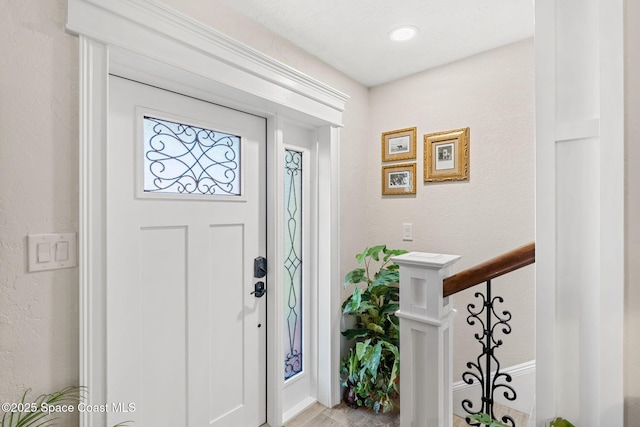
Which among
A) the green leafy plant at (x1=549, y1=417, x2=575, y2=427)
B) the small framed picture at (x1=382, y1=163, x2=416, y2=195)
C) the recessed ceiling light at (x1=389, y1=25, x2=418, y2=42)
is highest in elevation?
the recessed ceiling light at (x1=389, y1=25, x2=418, y2=42)

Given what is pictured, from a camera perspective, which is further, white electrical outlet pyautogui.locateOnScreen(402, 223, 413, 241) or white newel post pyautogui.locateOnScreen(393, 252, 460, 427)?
white electrical outlet pyautogui.locateOnScreen(402, 223, 413, 241)

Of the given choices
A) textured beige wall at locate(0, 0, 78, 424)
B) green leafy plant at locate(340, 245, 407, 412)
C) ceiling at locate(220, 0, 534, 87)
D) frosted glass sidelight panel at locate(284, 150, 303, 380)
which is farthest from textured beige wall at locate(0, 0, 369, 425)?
green leafy plant at locate(340, 245, 407, 412)

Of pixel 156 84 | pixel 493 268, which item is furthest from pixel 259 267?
pixel 493 268

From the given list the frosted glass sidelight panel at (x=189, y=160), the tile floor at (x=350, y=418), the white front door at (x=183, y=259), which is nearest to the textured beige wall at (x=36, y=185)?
the white front door at (x=183, y=259)

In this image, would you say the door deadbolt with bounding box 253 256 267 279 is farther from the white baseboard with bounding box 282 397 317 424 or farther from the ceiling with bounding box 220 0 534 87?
the ceiling with bounding box 220 0 534 87

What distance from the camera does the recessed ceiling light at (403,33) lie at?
174 cm

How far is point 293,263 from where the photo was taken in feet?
6.94

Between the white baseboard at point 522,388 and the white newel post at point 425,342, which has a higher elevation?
the white newel post at point 425,342

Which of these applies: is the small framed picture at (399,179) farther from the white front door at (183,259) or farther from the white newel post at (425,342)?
the white newel post at (425,342)

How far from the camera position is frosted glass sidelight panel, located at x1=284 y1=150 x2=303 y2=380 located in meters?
2.06

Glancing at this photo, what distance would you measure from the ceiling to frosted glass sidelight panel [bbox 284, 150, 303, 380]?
28.3 inches

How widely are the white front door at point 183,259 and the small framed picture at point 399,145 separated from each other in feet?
3.46

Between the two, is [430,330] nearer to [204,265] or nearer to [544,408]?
[544,408]

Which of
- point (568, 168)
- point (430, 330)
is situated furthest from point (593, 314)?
point (430, 330)
